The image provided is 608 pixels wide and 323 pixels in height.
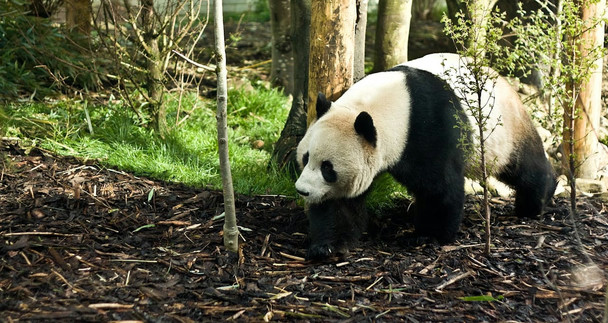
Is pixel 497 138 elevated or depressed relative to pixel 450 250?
elevated

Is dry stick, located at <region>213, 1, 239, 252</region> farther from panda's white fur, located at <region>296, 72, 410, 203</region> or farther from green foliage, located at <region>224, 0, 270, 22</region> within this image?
green foliage, located at <region>224, 0, 270, 22</region>

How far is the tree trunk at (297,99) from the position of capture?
5961mm

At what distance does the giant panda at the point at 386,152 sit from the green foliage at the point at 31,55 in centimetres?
371

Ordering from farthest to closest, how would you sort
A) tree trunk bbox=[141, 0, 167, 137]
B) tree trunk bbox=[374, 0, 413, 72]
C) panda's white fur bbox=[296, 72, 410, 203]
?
tree trunk bbox=[374, 0, 413, 72] < tree trunk bbox=[141, 0, 167, 137] < panda's white fur bbox=[296, 72, 410, 203]

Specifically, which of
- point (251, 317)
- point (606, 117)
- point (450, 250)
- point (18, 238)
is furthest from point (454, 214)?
point (606, 117)

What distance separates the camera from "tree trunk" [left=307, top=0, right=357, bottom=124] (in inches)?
181

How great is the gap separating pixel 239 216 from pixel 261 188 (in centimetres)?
71

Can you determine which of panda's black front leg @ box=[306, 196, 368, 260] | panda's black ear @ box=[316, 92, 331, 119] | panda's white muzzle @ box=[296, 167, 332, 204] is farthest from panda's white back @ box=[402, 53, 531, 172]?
panda's white muzzle @ box=[296, 167, 332, 204]

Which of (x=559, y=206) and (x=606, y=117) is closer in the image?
(x=559, y=206)

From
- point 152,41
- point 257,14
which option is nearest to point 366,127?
point 152,41

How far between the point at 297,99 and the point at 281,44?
2.64 meters

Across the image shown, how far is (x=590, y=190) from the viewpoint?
609 cm

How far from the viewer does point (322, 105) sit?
4.44 m

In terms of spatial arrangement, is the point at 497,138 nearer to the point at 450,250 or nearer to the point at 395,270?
the point at 450,250
